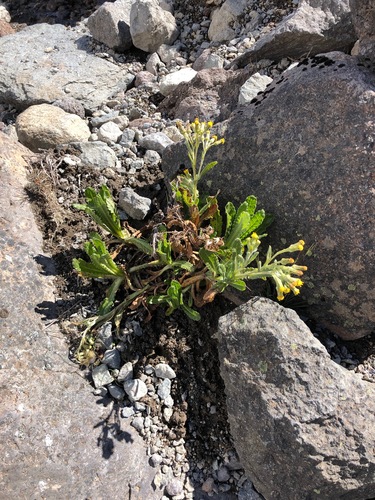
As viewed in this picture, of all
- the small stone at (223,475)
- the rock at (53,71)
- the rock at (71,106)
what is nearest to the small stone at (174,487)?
the small stone at (223,475)

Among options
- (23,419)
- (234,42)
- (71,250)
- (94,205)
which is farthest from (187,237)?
(234,42)

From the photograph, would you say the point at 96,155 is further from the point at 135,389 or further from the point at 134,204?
the point at 135,389

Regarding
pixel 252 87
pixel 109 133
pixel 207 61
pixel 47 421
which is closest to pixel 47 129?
pixel 109 133

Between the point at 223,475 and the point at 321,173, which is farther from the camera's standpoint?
the point at 321,173

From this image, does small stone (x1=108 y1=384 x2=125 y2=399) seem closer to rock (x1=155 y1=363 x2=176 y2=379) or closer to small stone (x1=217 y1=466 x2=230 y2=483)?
rock (x1=155 y1=363 x2=176 y2=379)

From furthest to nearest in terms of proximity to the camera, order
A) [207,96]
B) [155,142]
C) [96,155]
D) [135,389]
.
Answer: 1. [207,96]
2. [155,142]
3. [96,155]
4. [135,389]

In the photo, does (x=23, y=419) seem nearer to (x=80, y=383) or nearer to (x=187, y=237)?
(x=80, y=383)

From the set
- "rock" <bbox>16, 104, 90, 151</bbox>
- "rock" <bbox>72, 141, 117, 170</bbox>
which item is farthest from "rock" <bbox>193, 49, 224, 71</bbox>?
"rock" <bbox>72, 141, 117, 170</bbox>

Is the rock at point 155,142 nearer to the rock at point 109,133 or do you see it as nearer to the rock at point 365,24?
the rock at point 109,133
